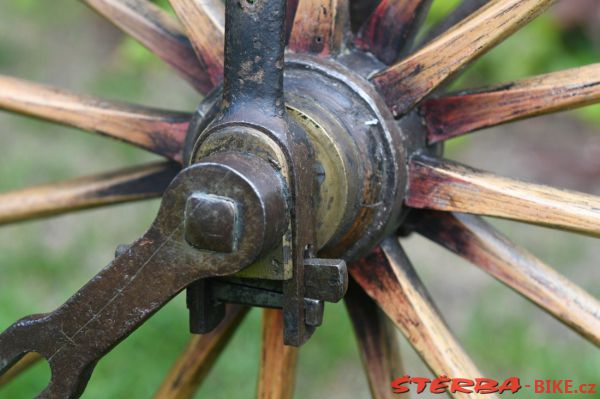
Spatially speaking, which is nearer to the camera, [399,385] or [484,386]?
[484,386]

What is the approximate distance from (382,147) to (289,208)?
0.22 meters

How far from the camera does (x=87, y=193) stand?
1540 mm

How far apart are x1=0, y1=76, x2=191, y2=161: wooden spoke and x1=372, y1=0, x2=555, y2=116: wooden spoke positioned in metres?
0.33

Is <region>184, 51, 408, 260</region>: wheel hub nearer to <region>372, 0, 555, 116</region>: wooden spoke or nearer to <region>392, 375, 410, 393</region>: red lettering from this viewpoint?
<region>372, 0, 555, 116</region>: wooden spoke

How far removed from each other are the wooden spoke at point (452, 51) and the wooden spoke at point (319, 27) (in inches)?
3.4

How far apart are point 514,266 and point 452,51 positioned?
0.32 meters

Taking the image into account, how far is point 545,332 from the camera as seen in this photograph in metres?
2.53

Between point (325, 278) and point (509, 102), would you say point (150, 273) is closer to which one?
point (325, 278)

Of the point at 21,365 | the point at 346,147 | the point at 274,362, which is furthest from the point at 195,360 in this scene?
the point at 346,147

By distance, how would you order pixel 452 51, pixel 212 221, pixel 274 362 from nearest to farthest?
pixel 212 221, pixel 452 51, pixel 274 362

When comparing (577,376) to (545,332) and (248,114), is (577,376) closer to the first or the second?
(545,332)

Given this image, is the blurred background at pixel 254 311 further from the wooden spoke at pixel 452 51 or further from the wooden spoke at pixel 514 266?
the wooden spoke at pixel 452 51

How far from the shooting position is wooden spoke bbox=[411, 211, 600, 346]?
129cm

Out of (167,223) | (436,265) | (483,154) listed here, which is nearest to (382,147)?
(167,223)
